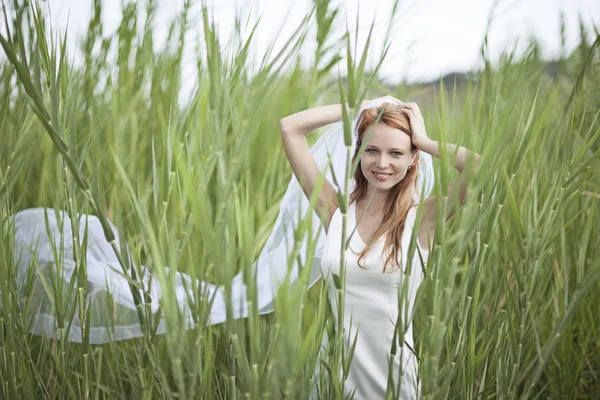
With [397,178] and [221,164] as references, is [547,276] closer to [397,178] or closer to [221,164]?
[397,178]

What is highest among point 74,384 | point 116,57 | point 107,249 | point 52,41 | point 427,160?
point 116,57

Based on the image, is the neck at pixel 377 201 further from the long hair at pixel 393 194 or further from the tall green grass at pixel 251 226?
the tall green grass at pixel 251 226

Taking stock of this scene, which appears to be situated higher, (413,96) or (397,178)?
(413,96)

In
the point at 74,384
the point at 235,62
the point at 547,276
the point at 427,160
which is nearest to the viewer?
the point at 235,62

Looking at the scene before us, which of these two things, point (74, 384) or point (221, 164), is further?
point (74, 384)

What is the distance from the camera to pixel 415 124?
3.16ft

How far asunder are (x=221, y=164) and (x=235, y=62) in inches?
6.3

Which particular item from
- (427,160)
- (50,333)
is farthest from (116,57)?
(427,160)

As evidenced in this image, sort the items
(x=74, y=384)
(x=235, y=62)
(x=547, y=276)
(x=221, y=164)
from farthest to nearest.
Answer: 1. (x=74, y=384)
2. (x=547, y=276)
3. (x=235, y=62)
4. (x=221, y=164)

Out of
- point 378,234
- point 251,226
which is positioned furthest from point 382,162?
point 251,226

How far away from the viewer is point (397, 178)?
0.97 metres

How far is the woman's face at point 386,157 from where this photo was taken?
0.95m

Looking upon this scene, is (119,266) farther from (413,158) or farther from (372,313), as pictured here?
(413,158)

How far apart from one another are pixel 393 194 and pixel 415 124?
13 centimetres
